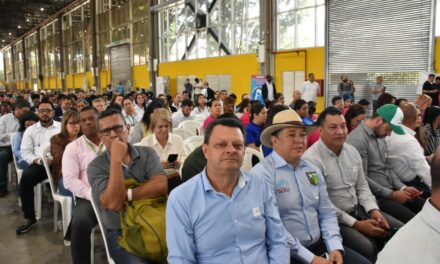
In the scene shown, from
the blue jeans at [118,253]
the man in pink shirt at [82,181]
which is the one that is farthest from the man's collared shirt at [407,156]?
the man in pink shirt at [82,181]

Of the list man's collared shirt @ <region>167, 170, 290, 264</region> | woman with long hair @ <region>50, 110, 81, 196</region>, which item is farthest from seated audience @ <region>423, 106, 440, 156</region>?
woman with long hair @ <region>50, 110, 81, 196</region>

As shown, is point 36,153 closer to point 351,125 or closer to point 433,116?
point 351,125

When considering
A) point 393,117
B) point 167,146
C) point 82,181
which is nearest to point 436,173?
point 393,117

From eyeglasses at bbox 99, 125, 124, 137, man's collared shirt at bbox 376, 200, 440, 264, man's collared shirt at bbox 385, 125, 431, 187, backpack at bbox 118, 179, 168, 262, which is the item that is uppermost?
eyeglasses at bbox 99, 125, 124, 137

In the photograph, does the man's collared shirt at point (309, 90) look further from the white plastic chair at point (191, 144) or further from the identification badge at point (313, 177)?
the identification badge at point (313, 177)

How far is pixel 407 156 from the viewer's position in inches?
129

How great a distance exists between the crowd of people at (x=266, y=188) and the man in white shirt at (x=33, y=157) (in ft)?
0.05

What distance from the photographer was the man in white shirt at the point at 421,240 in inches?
41.7

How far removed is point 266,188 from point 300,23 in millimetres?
11352

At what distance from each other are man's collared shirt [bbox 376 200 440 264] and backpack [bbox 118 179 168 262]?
1.26 meters

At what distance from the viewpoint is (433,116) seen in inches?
172

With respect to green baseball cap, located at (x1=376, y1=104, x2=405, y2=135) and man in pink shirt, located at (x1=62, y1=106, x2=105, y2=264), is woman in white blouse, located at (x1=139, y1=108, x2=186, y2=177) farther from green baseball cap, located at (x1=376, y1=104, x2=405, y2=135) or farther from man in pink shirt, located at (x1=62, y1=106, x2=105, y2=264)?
green baseball cap, located at (x1=376, y1=104, x2=405, y2=135)

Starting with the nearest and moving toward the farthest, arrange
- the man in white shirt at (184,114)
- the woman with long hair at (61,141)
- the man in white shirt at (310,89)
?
1. the woman with long hair at (61,141)
2. the man in white shirt at (184,114)
3. the man in white shirt at (310,89)

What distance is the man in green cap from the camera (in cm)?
308
